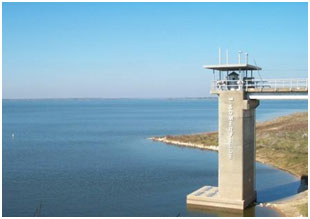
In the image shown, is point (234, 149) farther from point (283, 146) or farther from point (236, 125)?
point (283, 146)

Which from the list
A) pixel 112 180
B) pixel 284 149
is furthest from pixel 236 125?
pixel 284 149

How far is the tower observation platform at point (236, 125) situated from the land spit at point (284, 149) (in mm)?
2873

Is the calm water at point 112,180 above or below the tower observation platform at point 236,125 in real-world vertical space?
below

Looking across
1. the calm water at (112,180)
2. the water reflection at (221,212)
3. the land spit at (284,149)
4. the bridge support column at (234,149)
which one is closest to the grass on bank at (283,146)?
the land spit at (284,149)

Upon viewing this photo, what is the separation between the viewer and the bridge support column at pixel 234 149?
84.1 ft

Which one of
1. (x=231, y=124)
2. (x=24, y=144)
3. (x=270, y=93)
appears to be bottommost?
(x=24, y=144)

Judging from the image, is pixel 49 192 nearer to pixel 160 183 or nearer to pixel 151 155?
pixel 160 183

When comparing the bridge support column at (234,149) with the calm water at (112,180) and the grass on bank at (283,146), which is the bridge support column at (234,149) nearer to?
the calm water at (112,180)

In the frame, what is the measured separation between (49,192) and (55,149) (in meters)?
28.5

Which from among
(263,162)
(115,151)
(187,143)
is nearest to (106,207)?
(263,162)

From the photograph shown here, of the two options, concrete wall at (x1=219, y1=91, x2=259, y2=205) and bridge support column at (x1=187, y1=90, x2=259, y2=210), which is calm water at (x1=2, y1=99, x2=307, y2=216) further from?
concrete wall at (x1=219, y1=91, x2=259, y2=205)

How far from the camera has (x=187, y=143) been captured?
6438cm

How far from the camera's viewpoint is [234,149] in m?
25.9

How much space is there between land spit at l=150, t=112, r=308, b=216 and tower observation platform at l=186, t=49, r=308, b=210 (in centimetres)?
287
